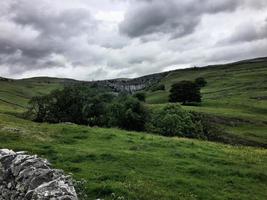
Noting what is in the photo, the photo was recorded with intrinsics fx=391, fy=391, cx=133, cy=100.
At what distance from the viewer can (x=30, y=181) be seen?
A: 17.2 meters

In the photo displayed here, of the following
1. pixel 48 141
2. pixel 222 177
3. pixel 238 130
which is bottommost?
pixel 238 130

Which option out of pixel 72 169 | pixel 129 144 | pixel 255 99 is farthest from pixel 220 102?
pixel 72 169

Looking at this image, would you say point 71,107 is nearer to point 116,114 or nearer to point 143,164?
point 116,114

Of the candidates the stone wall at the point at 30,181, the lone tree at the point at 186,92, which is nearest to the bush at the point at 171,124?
the stone wall at the point at 30,181

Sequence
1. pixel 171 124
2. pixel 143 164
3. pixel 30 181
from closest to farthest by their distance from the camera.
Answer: pixel 30 181, pixel 143 164, pixel 171 124

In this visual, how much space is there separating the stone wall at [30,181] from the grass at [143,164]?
4396 mm

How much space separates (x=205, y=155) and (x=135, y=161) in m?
7.60

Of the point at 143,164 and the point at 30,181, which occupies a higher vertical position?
the point at 30,181

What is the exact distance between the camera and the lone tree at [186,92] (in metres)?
141

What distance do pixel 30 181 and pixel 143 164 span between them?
1254 cm

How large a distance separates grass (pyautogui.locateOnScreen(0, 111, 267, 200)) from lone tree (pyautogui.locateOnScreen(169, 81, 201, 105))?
10214 centimetres

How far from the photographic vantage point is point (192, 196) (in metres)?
22.4

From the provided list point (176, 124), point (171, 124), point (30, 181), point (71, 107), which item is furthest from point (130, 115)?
point (30, 181)

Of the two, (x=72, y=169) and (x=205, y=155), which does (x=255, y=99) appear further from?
(x=72, y=169)
